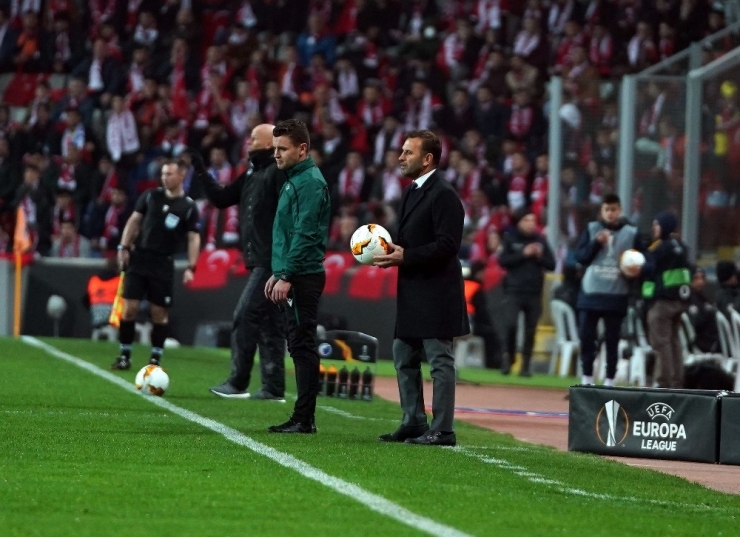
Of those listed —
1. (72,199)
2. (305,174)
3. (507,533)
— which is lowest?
(507,533)

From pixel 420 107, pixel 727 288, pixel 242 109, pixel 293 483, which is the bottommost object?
pixel 293 483

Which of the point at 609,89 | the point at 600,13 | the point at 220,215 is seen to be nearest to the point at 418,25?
the point at 600,13

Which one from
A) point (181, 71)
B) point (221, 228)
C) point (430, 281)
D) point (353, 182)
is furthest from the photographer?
point (181, 71)

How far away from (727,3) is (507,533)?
18.2m

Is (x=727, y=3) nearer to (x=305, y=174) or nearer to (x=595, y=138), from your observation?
(x=595, y=138)

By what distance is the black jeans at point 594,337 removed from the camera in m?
15.6

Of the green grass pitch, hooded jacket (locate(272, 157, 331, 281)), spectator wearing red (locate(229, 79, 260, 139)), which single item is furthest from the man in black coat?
spectator wearing red (locate(229, 79, 260, 139))

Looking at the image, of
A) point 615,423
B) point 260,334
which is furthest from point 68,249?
point 615,423

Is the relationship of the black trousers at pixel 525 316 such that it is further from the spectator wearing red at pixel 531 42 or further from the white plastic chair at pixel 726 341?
the spectator wearing red at pixel 531 42

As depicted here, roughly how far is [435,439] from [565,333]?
11656 mm

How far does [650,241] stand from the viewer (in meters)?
16.7

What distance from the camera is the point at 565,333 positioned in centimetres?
2094

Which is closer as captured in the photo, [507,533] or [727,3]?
[507,533]

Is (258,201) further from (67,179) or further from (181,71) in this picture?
(181,71)
